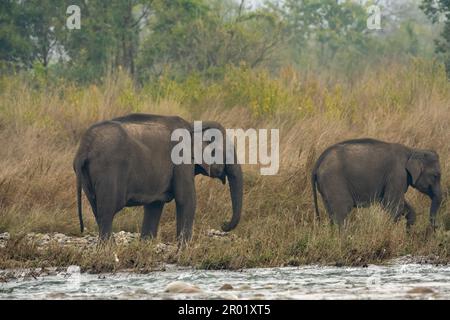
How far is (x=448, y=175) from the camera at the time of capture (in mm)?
16219

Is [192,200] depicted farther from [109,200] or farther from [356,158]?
[356,158]

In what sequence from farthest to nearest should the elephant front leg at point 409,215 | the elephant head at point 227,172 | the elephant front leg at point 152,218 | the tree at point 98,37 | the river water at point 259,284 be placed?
the tree at point 98,37, the elephant front leg at point 409,215, the elephant head at point 227,172, the elephant front leg at point 152,218, the river water at point 259,284

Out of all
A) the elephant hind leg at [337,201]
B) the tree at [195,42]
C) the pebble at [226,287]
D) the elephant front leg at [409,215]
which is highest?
the tree at [195,42]

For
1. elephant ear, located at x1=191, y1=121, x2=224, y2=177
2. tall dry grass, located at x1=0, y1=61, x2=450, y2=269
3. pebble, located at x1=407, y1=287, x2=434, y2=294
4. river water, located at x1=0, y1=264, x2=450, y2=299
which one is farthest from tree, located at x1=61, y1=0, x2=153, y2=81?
pebble, located at x1=407, y1=287, x2=434, y2=294

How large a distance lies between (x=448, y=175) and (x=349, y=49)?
17.8 metres

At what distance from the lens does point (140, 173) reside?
13438 mm

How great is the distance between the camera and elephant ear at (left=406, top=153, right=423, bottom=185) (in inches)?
594

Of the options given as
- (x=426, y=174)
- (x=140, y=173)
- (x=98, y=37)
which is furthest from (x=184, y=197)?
(x=98, y=37)

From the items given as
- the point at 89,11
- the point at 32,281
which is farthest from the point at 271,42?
the point at 32,281

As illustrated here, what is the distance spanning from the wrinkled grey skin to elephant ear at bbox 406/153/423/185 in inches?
84.8

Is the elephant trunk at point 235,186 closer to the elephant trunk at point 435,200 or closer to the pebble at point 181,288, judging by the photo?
the elephant trunk at point 435,200

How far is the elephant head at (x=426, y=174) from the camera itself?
1511 cm

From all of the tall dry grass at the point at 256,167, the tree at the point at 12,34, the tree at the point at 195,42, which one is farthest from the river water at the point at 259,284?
the tree at the point at 12,34

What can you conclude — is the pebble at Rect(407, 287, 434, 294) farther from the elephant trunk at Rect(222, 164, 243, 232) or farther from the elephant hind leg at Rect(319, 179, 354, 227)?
the elephant trunk at Rect(222, 164, 243, 232)
